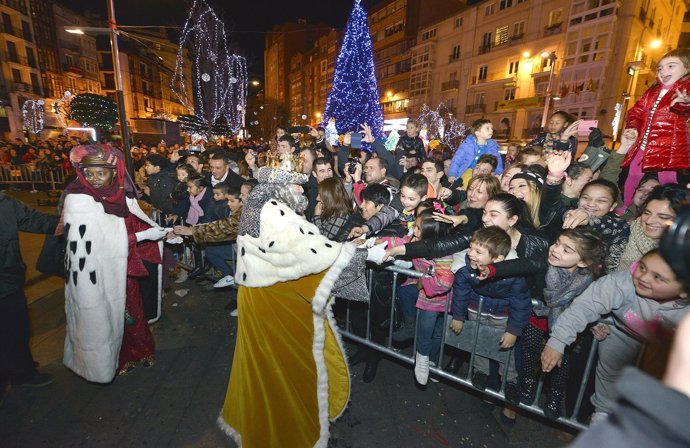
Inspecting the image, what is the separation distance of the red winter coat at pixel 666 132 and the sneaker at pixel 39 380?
7027 millimetres

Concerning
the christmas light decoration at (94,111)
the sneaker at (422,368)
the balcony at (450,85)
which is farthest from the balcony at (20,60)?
the sneaker at (422,368)

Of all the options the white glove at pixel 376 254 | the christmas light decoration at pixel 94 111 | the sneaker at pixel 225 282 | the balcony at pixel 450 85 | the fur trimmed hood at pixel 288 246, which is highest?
the balcony at pixel 450 85

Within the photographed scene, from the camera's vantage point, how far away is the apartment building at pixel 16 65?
114 feet

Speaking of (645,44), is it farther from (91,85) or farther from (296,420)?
(91,85)

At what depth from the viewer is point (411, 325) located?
361 cm

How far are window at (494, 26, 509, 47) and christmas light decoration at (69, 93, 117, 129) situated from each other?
36.5 metres

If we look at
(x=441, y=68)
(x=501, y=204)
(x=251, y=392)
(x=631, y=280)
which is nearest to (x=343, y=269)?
(x=251, y=392)

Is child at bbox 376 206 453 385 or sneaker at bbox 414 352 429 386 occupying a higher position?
child at bbox 376 206 453 385

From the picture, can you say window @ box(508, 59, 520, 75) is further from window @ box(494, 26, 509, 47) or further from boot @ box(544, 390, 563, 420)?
boot @ box(544, 390, 563, 420)

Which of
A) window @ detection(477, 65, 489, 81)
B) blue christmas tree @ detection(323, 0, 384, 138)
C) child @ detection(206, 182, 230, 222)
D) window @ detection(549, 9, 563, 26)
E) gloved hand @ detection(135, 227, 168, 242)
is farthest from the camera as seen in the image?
window @ detection(477, 65, 489, 81)

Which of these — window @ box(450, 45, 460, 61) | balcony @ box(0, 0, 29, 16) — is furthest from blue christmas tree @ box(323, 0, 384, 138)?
balcony @ box(0, 0, 29, 16)

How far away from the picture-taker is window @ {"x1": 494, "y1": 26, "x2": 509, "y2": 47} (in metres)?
33.7

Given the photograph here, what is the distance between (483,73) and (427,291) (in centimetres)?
4067

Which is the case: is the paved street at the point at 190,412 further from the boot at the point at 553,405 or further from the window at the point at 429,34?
the window at the point at 429,34
